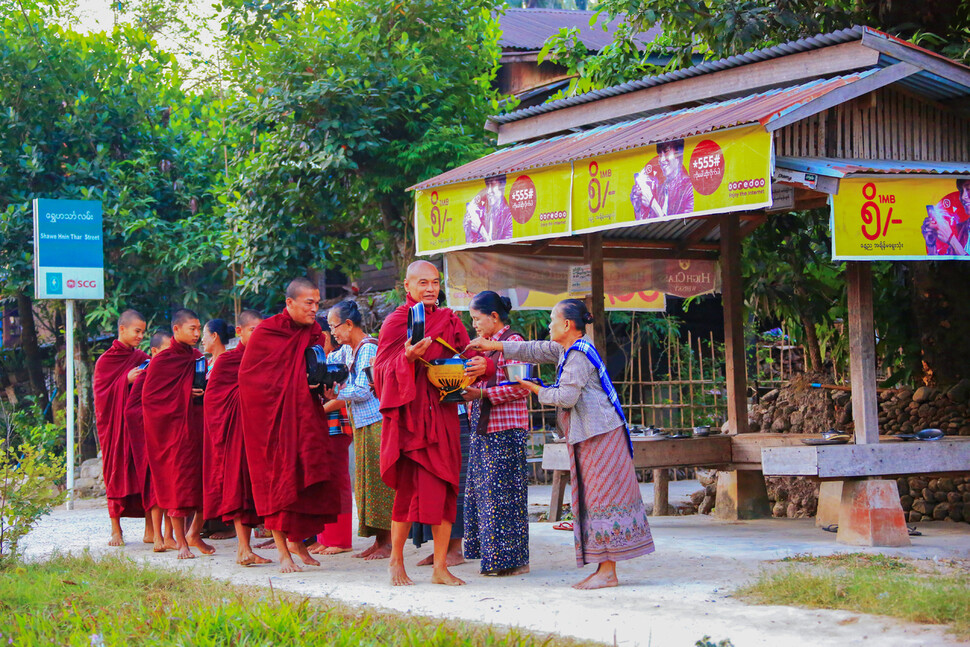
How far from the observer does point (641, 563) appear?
21.7 feet

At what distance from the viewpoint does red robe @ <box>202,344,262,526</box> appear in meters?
7.06

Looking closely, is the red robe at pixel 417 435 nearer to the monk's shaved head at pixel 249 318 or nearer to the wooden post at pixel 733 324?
the monk's shaved head at pixel 249 318

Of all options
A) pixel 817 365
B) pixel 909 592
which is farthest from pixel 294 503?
pixel 817 365

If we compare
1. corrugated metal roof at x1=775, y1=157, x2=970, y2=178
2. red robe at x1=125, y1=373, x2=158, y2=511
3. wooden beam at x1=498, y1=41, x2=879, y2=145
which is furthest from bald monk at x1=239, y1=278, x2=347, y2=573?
corrugated metal roof at x1=775, y1=157, x2=970, y2=178

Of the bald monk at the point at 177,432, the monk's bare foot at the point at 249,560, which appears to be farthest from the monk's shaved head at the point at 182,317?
the monk's bare foot at the point at 249,560

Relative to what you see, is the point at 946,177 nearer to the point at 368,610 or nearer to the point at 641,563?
the point at 641,563

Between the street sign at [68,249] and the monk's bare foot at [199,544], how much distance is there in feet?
16.2

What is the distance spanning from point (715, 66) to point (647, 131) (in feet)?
2.45

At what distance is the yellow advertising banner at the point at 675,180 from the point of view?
6445 mm

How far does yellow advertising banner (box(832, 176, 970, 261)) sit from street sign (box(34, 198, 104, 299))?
870 centimetres

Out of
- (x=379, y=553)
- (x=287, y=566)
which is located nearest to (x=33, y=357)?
(x=379, y=553)

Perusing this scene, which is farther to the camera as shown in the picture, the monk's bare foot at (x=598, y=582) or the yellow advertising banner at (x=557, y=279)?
the yellow advertising banner at (x=557, y=279)

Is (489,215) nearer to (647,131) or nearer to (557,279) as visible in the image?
(647,131)

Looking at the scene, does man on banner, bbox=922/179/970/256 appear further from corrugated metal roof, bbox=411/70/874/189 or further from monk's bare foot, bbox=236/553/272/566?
monk's bare foot, bbox=236/553/272/566
